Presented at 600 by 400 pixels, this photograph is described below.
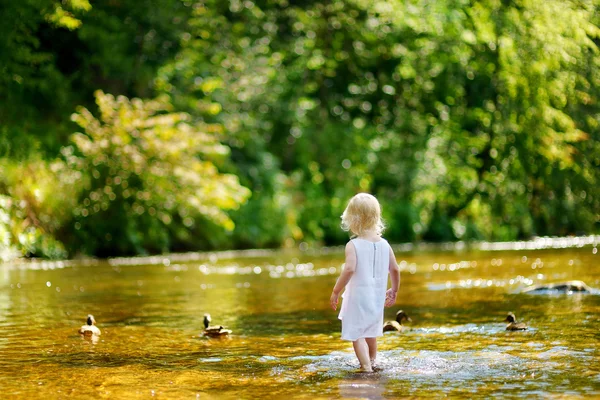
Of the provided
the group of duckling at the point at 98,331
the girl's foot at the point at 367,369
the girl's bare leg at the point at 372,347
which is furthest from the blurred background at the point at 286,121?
the girl's foot at the point at 367,369

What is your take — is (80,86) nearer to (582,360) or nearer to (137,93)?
(137,93)

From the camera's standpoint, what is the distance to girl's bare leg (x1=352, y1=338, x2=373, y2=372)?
760 centimetres

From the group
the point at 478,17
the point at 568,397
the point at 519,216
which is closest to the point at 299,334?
the point at 568,397

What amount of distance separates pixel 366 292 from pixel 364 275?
0.42 feet

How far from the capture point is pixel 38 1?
2323 centimetres

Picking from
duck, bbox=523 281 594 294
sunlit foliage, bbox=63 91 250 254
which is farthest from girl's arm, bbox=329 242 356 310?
sunlit foliage, bbox=63 91 250 254

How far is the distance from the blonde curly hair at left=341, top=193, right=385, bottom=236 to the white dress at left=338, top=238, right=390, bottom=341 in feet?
0.34

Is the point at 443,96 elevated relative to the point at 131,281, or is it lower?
elevated

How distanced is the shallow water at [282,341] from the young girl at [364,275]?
293 millimetres

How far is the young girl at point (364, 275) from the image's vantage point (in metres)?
7.96

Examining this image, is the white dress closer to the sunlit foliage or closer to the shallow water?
the shallow water

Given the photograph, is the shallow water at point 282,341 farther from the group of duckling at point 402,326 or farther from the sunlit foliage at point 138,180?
the sunlit foliage at point 138,180

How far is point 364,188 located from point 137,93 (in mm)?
10154

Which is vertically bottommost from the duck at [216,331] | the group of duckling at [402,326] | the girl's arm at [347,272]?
the group of duckling at [402,326]
